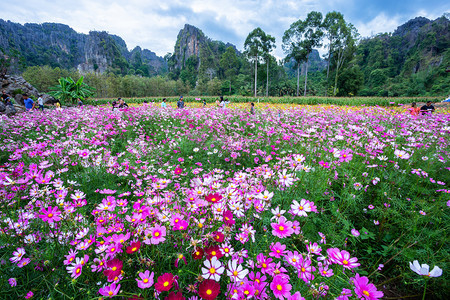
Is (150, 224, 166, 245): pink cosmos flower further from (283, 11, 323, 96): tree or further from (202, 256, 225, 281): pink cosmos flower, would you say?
(283, 11, 323, 96): tree

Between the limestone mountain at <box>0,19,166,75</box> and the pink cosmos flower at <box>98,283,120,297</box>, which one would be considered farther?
the limestone mountain at <box>0,19,166,75</box>

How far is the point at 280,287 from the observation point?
788mm

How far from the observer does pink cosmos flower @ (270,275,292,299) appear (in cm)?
77

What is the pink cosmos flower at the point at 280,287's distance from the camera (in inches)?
30.2

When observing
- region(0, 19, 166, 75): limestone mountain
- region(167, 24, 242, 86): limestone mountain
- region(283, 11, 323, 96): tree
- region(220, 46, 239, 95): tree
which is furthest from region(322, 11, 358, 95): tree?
region(0, 19, 166, 75): limestone mountain

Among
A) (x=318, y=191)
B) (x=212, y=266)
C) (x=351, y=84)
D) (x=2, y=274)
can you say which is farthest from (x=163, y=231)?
→ (x=351, y=84)

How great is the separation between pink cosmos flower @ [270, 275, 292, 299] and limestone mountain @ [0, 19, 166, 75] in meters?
104

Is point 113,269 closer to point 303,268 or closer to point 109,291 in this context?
point 109,291

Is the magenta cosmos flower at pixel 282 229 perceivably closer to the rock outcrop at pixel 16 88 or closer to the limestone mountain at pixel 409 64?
the rock outcrop at pixel 16 88

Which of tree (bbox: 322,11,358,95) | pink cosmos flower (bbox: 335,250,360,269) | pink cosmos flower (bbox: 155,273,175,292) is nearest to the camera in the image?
pink cosmos flower (bbox: 155,273,175,292)

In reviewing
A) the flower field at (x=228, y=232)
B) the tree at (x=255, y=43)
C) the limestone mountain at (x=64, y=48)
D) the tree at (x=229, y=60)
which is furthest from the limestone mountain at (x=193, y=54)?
the flower field at (x=228, y=232)

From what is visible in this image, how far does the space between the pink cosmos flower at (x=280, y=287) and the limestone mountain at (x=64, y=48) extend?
341 ft

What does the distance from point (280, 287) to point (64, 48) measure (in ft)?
506

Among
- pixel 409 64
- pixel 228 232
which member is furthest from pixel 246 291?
pixel 409 64
